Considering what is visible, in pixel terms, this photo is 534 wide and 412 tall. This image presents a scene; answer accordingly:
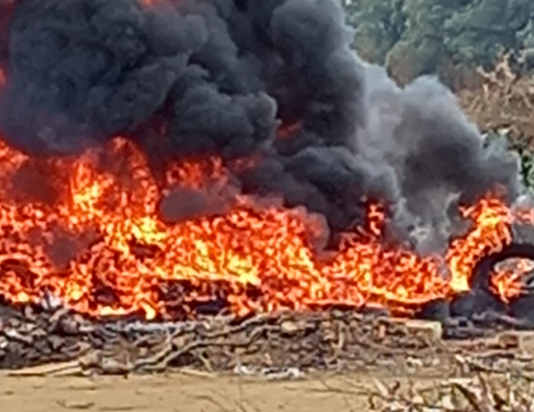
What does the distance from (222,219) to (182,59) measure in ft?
8.86

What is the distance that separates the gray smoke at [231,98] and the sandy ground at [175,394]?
698 centimetres

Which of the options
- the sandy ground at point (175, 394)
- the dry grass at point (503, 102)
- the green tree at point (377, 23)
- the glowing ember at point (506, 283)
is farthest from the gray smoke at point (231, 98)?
the green tree at point (377, 23)

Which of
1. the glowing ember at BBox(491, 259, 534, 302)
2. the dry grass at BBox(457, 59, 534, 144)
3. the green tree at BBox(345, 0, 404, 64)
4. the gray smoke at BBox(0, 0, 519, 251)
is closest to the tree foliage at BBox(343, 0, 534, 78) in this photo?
the green tree at BBox(345, 0, 404, 64)

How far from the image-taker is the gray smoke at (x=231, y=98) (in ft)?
78.6

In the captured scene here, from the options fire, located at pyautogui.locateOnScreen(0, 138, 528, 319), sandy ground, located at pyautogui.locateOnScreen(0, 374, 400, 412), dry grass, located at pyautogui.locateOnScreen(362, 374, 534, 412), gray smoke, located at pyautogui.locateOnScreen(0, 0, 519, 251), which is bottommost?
dry grass, located at pyautogui.locateOnScreen(362, 374, 534, 412)

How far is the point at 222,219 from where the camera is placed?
77.3ft

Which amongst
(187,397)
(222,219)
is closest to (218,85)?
(222,219)

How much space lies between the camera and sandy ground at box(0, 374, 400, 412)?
1477 centimetres

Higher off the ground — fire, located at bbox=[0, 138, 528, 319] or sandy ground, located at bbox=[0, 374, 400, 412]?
fire, located at bbox=[0, 138, 528, 319]

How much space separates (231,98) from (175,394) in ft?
30.6

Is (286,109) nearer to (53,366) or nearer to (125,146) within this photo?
(125,146)

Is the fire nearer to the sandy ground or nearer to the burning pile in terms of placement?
the burning pile

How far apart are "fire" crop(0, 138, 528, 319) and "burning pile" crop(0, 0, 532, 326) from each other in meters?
0.03

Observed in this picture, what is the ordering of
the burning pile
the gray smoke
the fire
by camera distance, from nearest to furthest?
the fire, the burning pile, the gray smoke
